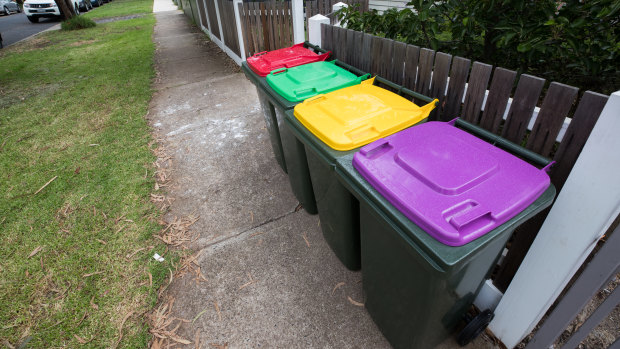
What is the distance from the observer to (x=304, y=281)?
88.3 inches

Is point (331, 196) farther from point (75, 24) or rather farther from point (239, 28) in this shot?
point (75, 24)

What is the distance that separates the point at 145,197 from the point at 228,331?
6.32 feet

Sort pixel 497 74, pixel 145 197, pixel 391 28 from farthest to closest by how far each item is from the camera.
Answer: pixel 145 197, pixel 391 28, pixel 497 74

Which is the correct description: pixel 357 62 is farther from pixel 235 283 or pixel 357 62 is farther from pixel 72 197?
pixel 72 197

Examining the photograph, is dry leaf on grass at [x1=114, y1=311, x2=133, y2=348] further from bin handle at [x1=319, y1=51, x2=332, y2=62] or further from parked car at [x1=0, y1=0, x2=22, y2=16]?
parked car at [x1=0, y1=0, x2=22, y2=16]

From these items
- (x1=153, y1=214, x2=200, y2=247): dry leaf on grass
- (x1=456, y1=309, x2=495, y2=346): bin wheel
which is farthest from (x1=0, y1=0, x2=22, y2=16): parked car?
(x1=456, y1=309, x2=495, y2=346): bin wheel

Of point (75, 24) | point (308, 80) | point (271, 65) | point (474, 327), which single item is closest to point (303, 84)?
point (308, 80)

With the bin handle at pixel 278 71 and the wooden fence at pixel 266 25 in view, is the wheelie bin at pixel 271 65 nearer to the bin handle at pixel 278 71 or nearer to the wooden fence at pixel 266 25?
the bin handle at pixel 278 71

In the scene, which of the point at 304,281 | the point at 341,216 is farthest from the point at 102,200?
the point at 341,216

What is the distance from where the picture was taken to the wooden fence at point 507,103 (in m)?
1.31

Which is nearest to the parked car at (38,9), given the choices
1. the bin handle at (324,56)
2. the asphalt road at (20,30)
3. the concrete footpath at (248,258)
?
the asphalt road at (20,30)

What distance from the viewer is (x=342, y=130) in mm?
1679

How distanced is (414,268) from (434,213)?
301 mm

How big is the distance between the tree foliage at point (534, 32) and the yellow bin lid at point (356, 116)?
0.73 metres
